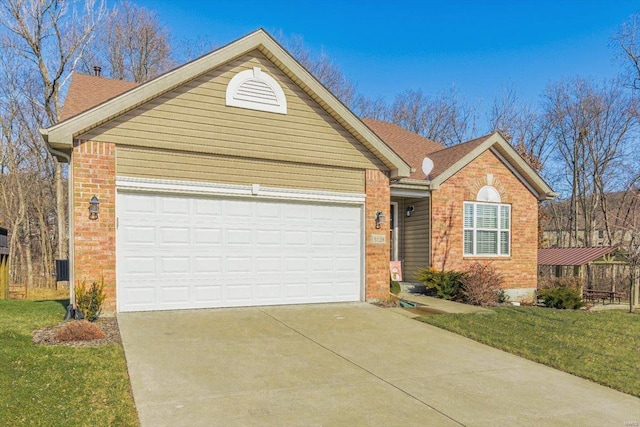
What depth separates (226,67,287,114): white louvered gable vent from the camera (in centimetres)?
986

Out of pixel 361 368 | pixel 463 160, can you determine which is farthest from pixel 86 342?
pixel 463 160

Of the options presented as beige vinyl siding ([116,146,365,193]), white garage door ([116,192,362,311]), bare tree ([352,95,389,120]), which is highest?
bare tree ([352,95,389,120])

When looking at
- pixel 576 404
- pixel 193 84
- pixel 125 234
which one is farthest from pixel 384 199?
pixel 576 404

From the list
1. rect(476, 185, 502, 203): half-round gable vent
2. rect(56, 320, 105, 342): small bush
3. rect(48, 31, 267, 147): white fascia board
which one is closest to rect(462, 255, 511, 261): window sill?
rect(476, 185, 502, 203): half-round gable vent

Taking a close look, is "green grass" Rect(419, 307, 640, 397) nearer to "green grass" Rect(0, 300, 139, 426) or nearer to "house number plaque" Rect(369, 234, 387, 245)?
"house number plaque" Rect(369, 234, 387, 245)

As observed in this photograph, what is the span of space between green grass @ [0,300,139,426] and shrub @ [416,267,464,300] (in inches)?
351

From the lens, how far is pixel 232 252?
9.73m

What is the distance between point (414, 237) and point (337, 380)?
31.0 feet

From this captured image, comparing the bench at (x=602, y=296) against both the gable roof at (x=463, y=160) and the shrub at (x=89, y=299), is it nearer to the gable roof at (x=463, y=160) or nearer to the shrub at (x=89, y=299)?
the gable roof at (x=463, y=160)

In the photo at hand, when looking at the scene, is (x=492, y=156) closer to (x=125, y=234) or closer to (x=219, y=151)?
(x=219, y=151)

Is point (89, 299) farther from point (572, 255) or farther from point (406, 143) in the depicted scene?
point (572, 255)

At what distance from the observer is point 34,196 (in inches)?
985

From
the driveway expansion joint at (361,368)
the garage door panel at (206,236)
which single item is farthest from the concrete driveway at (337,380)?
the garage door panel at (206,236)

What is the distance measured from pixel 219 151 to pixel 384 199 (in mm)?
4270
